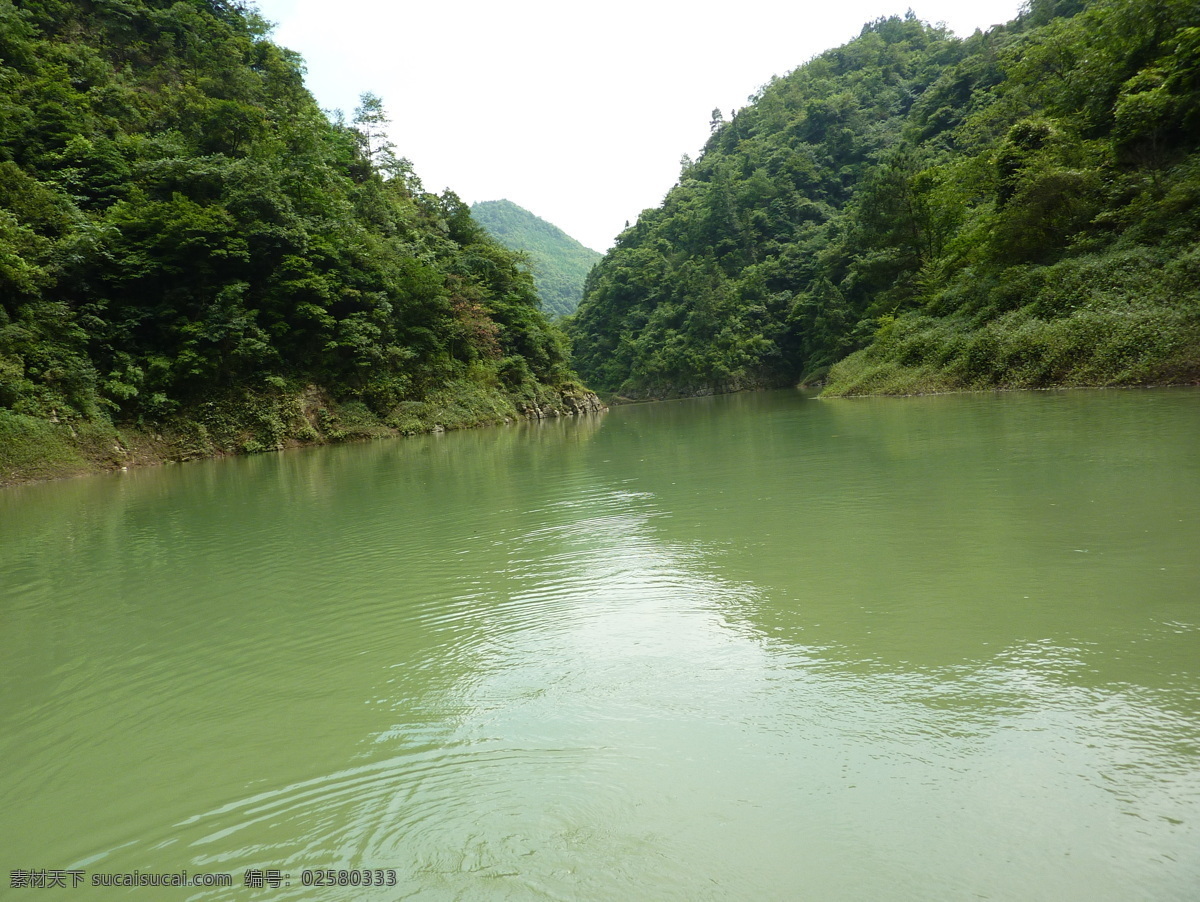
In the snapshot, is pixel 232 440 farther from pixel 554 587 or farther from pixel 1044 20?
pixel 1044 20

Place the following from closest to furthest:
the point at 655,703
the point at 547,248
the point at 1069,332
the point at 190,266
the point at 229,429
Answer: the point at 655,703
the point at 1069,332
the point at 229,429
the point at 190,266
the point at 547,248

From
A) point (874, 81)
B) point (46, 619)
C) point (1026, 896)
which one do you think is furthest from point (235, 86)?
point (874, 81)

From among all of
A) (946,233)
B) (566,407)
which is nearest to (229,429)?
(566,407)

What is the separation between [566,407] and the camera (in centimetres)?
4034

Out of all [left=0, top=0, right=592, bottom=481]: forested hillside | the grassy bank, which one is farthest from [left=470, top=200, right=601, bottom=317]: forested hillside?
the grassy bank

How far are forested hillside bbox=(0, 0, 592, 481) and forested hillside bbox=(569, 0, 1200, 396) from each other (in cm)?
1989

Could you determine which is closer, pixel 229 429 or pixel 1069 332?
pixel 1069 332

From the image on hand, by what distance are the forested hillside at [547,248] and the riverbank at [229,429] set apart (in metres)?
72.2

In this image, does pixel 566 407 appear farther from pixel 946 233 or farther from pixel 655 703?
pixel 655 703

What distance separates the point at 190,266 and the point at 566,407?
21427mm

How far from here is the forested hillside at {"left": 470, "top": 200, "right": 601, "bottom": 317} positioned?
350 ft

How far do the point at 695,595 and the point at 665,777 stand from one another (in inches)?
82.2

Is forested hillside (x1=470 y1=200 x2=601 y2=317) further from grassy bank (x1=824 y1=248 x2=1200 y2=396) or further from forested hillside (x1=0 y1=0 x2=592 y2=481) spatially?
grassy bank (x1=824 y1=248 x2=1200 y2=396)

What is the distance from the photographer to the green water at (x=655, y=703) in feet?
6.64
